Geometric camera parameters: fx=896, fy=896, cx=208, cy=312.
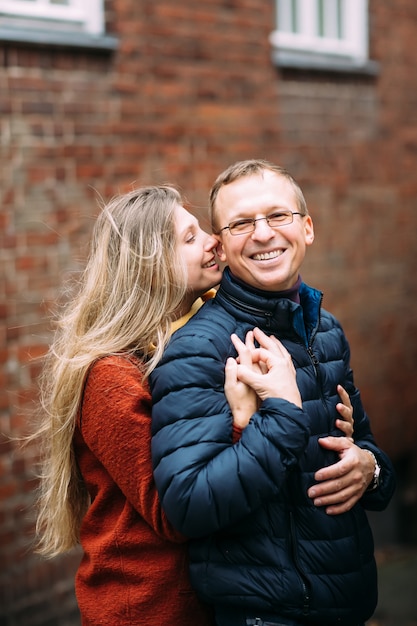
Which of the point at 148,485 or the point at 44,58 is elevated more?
the point at 44,58

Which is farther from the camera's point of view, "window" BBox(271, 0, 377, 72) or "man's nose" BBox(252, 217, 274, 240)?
"window" BBox(271, 0, 377, 72)

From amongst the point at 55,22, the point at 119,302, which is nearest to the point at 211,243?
the point at 119,302

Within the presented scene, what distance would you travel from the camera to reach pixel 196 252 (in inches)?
104

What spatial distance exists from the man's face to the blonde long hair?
18cm

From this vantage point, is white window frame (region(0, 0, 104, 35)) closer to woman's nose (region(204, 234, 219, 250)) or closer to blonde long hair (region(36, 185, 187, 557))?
blonde long hair (region(36, 185, 187, 557))

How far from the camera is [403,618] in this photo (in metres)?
5.96

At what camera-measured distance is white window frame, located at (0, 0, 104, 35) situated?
4.62 m

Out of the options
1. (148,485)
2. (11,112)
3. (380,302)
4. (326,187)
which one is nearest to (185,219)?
(148,485)

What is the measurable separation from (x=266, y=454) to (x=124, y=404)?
16.8 inches

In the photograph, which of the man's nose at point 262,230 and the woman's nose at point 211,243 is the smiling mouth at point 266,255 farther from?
the woman's nose at point 211,243

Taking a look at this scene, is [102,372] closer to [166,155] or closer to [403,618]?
[166,155]

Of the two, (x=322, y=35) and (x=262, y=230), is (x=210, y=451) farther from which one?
(x=322, y=35)

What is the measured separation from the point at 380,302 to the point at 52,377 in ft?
16.3

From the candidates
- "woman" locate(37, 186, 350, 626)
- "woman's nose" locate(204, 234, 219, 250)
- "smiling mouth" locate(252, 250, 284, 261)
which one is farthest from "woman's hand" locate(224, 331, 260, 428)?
"woman's nose" locate(204, 234, 219, 250)
